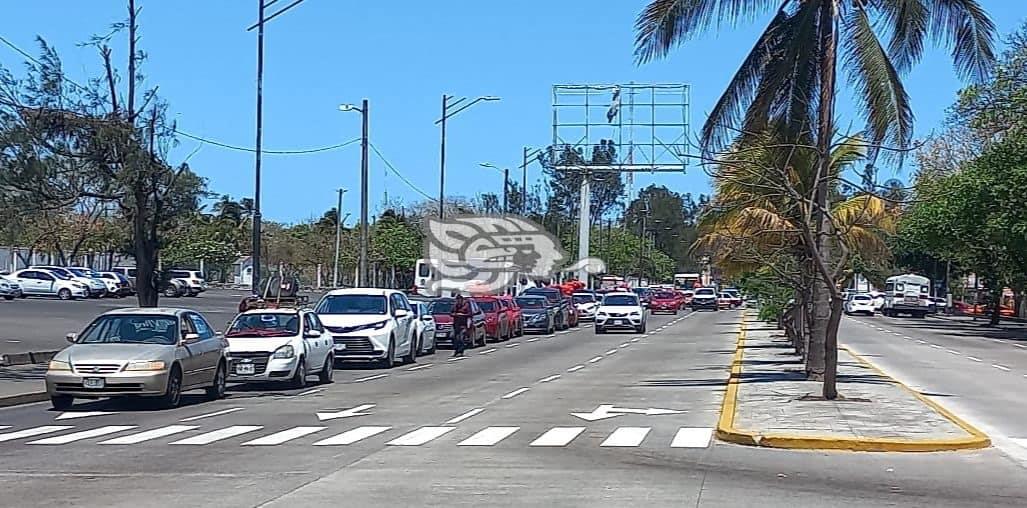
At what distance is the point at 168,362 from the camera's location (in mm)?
20609

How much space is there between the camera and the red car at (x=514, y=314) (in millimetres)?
48906

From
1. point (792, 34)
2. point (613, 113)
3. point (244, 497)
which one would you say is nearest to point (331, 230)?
point (613, 113)

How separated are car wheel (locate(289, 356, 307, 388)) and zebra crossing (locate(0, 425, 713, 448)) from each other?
7.09 meters

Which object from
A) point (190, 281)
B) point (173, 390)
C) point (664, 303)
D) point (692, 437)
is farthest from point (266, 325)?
point (664, 303)

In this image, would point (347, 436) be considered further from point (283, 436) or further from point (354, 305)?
point (354, 305)

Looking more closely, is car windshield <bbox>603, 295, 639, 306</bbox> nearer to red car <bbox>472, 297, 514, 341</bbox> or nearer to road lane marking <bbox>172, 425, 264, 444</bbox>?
red car <bbox>472, 297, 514, 341</bbox>

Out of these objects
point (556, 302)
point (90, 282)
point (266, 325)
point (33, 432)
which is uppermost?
point (90, 282)

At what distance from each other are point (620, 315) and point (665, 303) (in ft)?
99.0

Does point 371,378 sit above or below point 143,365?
below

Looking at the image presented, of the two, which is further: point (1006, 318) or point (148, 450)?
point (1006, 318)

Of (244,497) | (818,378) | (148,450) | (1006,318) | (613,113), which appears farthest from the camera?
(1006,318)

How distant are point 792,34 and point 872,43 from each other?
1348mm

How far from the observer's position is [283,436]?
1702cm

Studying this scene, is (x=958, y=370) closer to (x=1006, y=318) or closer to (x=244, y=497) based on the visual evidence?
(x=244, y=497)
